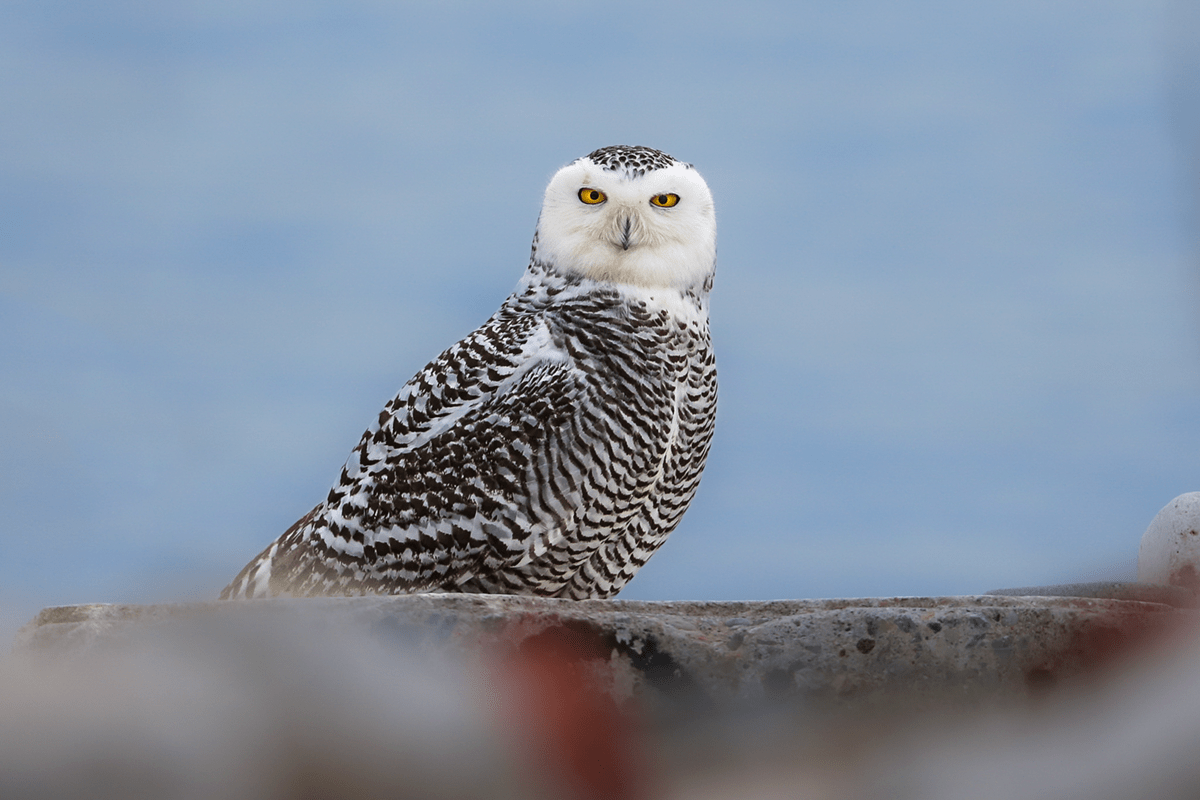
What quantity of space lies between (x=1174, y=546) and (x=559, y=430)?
2583 millimetres

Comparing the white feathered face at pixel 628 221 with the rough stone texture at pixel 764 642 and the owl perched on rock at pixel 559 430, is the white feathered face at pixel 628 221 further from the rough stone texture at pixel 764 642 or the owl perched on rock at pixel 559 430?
the rough stone texture at pixel 764 642

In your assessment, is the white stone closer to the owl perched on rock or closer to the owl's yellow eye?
the owl perched on rock

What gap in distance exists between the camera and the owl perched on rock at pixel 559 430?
3.57 m

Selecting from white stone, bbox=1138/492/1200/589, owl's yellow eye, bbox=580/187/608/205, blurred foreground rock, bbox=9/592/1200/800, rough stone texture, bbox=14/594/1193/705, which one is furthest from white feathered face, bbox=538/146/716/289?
white stone, bbox=1138/492/1200/589

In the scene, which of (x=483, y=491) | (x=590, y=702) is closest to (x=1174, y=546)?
(x=483, y=491)

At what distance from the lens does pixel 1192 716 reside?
72.2 inches

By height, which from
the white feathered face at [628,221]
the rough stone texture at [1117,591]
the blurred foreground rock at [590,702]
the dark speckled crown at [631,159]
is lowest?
the rough stone texture at [1117,591]

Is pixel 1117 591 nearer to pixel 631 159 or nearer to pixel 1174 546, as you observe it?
pixel 1174 546

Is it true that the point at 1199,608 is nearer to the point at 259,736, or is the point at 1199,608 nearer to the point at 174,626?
the point at 259,736

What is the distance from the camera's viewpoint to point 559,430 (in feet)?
11.8

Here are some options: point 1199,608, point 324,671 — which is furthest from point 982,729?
point 324,671

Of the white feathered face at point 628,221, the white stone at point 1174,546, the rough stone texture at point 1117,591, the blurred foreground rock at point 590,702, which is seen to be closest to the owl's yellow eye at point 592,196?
the white feathered face at point 628,221

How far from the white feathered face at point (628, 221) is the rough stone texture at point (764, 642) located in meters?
1.57

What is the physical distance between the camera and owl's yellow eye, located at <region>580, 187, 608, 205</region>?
386 centimetres
